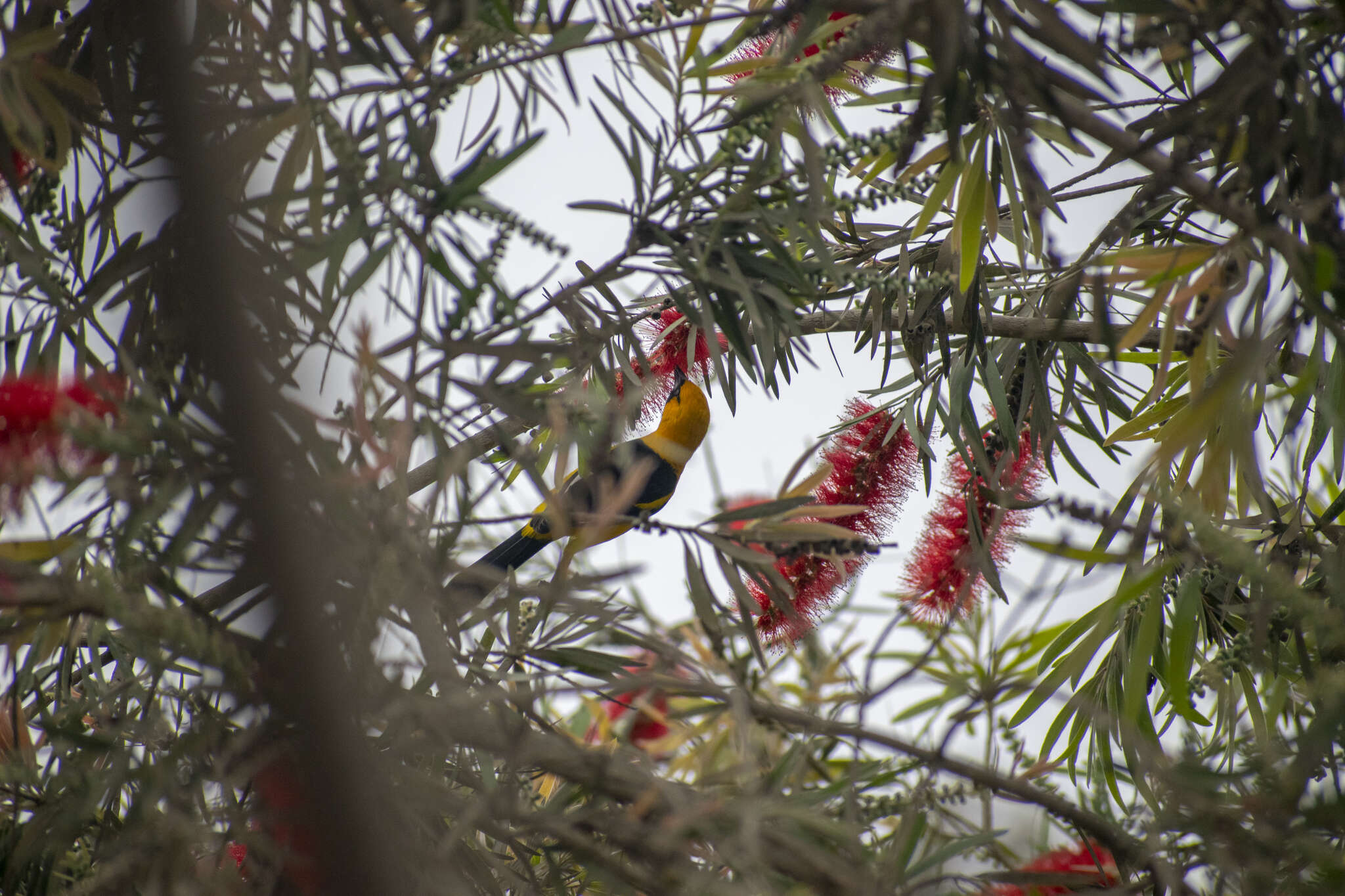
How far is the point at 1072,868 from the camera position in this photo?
1.08m

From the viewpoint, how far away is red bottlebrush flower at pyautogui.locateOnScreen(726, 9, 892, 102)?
91cm

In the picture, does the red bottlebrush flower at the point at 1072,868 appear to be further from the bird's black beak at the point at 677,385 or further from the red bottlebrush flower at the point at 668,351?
the bird's black beak at the point at 677,385

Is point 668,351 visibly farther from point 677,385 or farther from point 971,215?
point 971,215

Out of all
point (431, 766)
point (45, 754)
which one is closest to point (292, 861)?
point (431, 766)

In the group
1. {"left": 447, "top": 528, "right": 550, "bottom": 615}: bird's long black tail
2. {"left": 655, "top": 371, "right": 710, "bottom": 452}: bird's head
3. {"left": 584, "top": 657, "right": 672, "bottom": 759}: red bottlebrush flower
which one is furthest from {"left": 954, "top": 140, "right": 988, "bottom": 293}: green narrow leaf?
{"left": 655, "top": 371, "right": 710, "bottom": 452}: bird's head

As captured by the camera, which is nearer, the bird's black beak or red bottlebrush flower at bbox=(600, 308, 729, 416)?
red bottlebrush flower at bbox=(600, 308, 729, 416)

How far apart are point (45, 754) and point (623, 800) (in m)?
0.77

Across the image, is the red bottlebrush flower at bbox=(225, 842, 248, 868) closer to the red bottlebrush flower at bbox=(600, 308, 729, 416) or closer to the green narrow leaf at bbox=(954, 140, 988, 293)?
the red bottlebrush flower at bbox=(600, 308, 729, 416)

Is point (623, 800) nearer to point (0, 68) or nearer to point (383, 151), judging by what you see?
point (383, 151)

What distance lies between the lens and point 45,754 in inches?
38.5

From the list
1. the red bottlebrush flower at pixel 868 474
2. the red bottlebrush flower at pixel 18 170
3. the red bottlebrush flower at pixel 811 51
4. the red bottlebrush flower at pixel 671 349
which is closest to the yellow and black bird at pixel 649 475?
the red bottlebrush flower at pixel 671 349

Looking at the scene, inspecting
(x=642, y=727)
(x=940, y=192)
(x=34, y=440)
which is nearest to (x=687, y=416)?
(x=642, y=727)

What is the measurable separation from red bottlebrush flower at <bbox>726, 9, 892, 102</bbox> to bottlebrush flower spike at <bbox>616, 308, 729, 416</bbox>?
0.37 metres

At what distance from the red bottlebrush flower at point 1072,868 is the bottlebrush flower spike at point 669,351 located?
75cm
